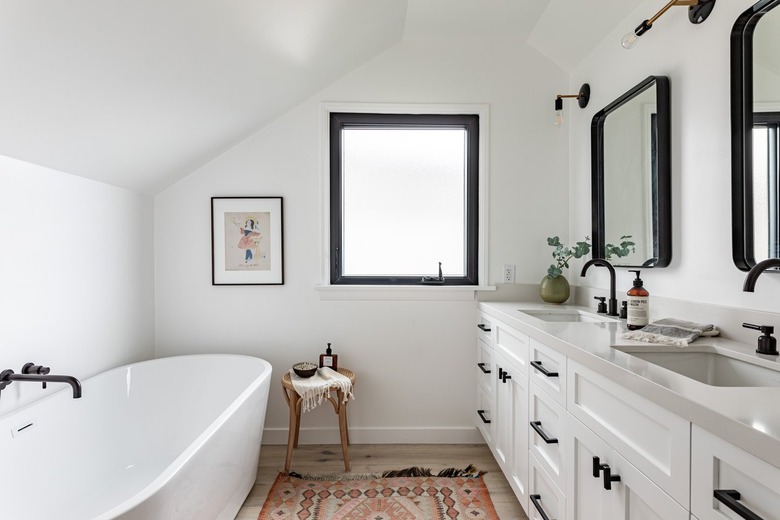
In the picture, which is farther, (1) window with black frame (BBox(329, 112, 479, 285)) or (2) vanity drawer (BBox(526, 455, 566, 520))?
(1) window with black frame (BBox(329, 112, 479, 285))

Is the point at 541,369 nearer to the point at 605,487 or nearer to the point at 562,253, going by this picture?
the point at 605,487

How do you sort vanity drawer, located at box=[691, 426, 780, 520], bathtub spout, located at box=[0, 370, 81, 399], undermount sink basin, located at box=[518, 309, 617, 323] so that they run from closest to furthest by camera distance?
vanity drawer, located at box=[691, 426, 780, 520] < bathtub spout, located at box=[0, 370, 81, 399] < undermount sink basin, located at box=[518, 309, 617, 323]

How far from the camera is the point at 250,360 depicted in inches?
94.6

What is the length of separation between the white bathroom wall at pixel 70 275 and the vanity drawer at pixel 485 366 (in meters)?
2.00

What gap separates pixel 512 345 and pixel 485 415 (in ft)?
2.22

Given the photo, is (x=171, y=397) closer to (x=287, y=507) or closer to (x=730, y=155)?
(x=287, y=507)

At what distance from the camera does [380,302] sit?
267 cm

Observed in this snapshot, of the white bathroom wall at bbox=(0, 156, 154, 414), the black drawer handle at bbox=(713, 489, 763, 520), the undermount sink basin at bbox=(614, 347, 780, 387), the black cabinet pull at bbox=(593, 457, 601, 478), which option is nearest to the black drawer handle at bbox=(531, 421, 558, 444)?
the black cabinet pull at bbox=(593, 457, 601, 478)

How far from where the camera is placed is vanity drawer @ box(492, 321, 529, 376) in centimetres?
182

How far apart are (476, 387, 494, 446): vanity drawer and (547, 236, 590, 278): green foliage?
803 millimetres

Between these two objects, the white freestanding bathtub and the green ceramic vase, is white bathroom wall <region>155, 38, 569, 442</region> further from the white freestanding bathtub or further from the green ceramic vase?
the white freestanding bathtub

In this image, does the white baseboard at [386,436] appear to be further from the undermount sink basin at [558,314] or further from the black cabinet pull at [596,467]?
the black cabinet pull at [596,467]

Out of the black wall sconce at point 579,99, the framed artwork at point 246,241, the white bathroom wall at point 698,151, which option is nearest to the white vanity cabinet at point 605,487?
the white bathroom wall at point 698,151

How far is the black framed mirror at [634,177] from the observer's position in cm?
175
